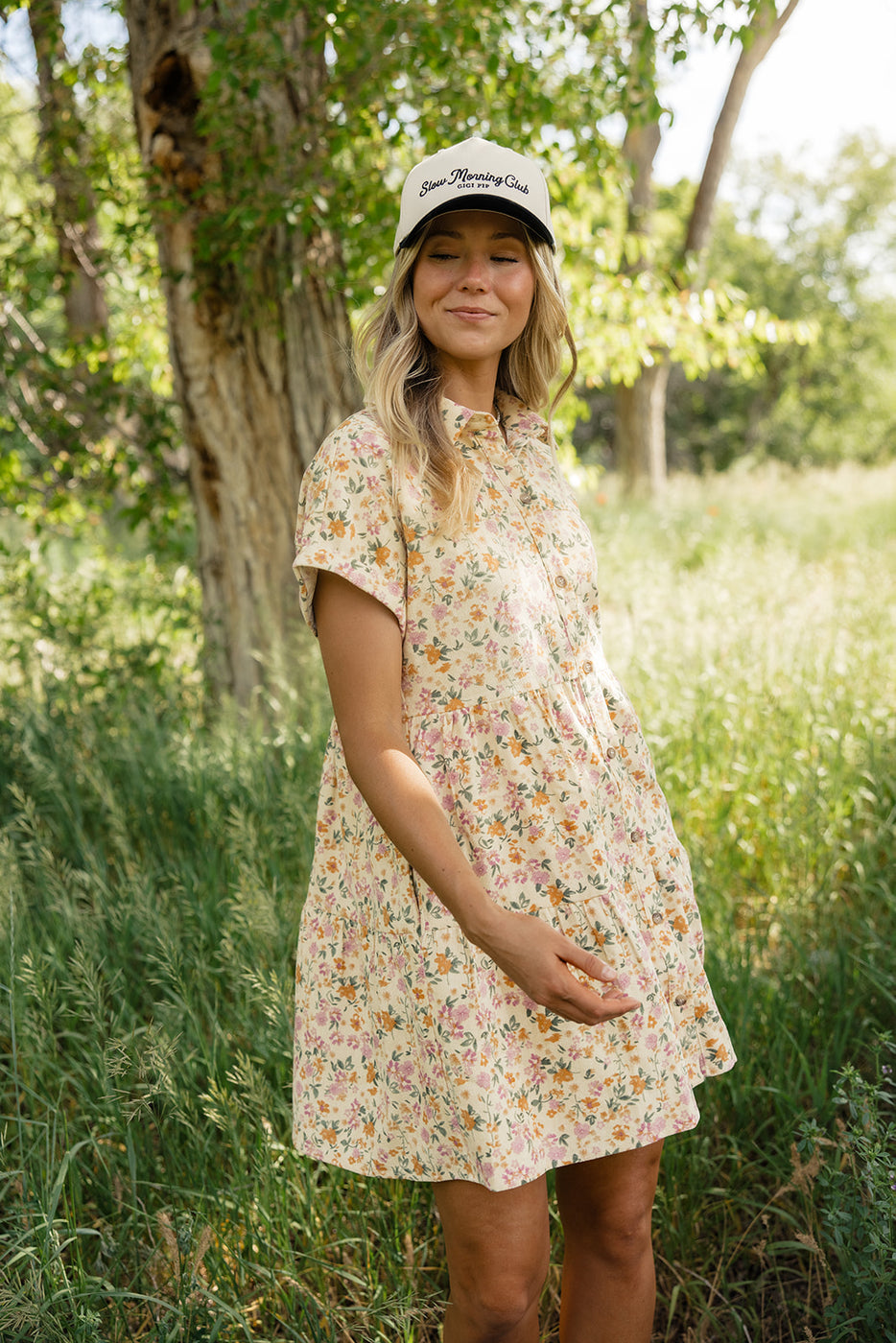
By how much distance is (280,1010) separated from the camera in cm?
219

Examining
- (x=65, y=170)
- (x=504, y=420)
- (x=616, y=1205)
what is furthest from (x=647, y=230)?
(x=616, y=1205)

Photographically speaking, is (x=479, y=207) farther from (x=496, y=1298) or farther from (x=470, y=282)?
(x=496, y=1298)

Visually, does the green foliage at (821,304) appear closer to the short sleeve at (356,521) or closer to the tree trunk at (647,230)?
the tree trunk at (647,230)

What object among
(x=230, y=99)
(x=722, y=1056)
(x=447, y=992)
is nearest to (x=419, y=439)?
(x=447, y=992)

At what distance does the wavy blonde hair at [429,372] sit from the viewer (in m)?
1.57

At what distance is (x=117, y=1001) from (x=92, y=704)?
196cm

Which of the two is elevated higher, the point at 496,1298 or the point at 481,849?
the point at 481,849

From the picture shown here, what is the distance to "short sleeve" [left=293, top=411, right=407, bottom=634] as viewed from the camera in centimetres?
148

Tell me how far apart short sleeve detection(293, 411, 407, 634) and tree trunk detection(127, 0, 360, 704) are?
2378 millimetres

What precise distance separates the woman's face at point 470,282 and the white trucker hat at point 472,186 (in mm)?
33

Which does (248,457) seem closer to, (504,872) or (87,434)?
(87,434)

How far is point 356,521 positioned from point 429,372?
1.25 ft

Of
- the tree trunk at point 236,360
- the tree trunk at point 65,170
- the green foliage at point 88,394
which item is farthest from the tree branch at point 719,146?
the tree trunk at point 236,360

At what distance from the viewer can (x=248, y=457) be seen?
164 inches
